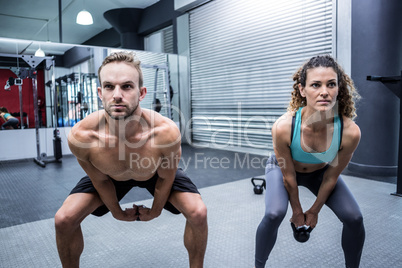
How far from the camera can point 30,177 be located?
408 centimetres

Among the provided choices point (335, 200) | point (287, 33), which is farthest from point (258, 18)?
point (335, 200)

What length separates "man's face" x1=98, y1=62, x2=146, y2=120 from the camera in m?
1.28

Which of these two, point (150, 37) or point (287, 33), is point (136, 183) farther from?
point (150, 37)

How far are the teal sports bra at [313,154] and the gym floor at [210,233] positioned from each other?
1.99 ft

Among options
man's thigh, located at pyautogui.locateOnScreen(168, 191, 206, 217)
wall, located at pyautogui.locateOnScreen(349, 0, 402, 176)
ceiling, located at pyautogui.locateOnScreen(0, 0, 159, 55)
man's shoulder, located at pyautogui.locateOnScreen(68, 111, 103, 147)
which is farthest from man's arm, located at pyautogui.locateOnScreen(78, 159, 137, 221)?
ceiling, located at pyautogui.locateOnScreen(0, 0, 159, 55)

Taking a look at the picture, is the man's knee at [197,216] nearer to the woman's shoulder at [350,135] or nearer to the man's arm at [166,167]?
the man's arm at [166,167]

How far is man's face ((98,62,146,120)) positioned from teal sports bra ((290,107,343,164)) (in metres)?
0.78

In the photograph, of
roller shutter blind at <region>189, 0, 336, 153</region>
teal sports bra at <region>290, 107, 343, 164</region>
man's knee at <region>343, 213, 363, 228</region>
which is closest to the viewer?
man's knee at <region>343, 213, 363, 228</region>

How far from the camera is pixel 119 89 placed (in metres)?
1.29

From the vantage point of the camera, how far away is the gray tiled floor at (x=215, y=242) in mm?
1758

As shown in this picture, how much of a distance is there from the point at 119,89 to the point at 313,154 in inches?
38.8

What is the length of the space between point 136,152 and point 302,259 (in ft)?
3.71

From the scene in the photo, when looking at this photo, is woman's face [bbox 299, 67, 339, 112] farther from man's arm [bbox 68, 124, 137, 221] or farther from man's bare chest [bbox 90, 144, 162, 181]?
man's arm [bbox 68, 124, 137, 221]

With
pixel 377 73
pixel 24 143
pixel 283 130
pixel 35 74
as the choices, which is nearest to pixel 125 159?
pixel 283 130
